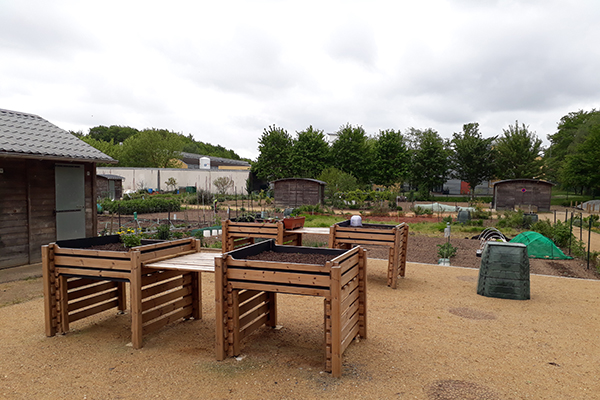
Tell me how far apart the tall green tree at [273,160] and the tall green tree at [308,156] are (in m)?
0.85

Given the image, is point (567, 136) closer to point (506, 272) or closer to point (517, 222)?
point (517, 222)

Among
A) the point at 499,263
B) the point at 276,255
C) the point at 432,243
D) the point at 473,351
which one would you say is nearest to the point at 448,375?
the point at 473,351

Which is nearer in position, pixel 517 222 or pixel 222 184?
pixel 517 222

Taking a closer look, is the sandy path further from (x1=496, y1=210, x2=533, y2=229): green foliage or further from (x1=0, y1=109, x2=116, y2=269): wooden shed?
(x1=496, y1=210, x2=533, y2=229): green foliage

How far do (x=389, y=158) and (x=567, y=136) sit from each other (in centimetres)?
2899

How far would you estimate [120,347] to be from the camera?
15.1 ft

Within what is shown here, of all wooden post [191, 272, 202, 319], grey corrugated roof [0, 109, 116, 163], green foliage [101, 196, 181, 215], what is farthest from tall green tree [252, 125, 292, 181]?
wooden post [191, 272, 202, 319]

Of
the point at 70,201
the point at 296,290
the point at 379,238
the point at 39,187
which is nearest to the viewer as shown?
the point at 296,290

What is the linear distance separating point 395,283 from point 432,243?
683 cm

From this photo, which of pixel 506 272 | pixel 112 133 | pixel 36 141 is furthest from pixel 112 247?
pixel 112 133

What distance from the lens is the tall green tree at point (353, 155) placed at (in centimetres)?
4634

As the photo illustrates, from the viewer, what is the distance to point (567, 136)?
57219 millimetres

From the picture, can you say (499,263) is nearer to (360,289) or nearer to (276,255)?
(360,289)

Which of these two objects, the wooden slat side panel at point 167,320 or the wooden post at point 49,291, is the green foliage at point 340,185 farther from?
the wooden post at point 49,291
